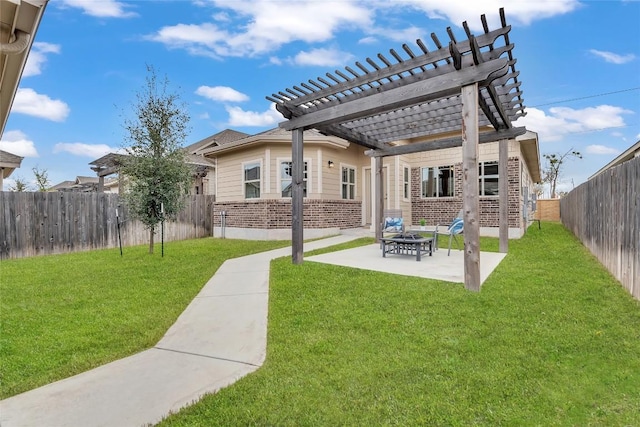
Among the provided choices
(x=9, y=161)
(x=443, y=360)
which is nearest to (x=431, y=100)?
(x=443, y=360)

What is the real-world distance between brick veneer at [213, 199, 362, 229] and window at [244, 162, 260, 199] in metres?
0.33

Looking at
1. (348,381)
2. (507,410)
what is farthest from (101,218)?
(507,410)

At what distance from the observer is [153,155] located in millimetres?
8578

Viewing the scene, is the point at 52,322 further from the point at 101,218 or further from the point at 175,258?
the point at 101,218

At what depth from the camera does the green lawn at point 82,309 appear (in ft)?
Answer: 9.20

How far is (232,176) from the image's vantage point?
1322 centimetres

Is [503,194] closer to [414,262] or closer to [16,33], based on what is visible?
[414,262]

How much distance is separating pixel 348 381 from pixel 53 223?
1080 centimetres

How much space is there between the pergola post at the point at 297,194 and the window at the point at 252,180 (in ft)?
18.5

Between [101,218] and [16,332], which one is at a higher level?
[101,218]

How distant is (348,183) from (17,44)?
1166cm

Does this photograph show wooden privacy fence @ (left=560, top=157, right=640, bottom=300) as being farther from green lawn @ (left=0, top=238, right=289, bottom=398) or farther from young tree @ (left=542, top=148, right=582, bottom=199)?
young tree @ (left=542, top=148, right=582, bottom=199)

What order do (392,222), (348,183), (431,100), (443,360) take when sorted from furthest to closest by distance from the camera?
(348,183) → (392,222) → (431,100) → (443,360)

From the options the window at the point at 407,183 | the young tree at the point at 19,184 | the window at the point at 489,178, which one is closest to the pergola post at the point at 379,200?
the window at the point at 407,183
